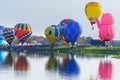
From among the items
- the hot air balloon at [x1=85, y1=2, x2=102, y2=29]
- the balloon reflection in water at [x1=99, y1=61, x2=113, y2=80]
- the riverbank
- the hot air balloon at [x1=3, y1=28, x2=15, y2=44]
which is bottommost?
the balloon reflection in water at [x1=99, y1=61, x2=113, y2=80]

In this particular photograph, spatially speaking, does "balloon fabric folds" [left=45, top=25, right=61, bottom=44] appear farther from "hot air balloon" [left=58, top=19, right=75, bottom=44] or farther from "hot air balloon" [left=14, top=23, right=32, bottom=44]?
"hot air balloon" [left=14, top=23, right=32, bottom=44]

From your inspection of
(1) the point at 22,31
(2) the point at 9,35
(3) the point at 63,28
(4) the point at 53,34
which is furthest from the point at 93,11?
(2) the point at 9,35

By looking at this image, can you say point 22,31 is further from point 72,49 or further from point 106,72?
point 106,72

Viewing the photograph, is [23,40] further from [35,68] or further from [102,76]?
[102,76]

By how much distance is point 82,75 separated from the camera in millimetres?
34500

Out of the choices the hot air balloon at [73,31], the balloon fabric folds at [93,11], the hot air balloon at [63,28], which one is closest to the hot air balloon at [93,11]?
the balloon fabric folds at [93,11]

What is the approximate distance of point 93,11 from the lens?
66.6m

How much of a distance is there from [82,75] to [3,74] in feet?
16.8

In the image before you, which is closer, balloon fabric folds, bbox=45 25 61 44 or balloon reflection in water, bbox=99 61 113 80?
balloon reflection in water, bbox=99 61 113 80

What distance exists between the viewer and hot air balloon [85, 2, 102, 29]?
66875 millimetres

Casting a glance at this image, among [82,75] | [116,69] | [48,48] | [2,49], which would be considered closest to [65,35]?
[48,48]

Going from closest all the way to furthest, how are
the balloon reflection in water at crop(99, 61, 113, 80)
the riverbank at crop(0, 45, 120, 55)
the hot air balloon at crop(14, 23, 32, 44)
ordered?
the balloon reflection in water at crop(99, 61, 113, 80) < the riverbank at crop(0, 45, 120, 55) < the hot air balloon at crop(14, 23, 32, 44)

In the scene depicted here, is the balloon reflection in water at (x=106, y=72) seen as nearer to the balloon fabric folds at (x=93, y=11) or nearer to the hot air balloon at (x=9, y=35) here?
the balloon fabric folds at (x=93, y=11)

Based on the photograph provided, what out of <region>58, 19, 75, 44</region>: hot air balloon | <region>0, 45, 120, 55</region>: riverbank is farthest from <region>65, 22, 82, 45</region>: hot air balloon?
<region>0, 45, 120, 55</region>: riverbank
